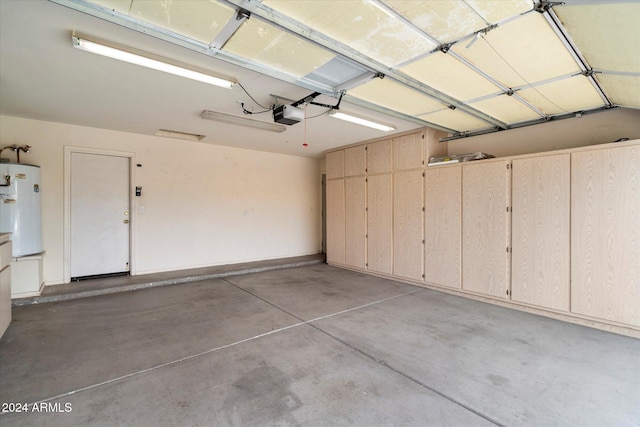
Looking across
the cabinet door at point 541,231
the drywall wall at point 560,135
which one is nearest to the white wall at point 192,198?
the drywall wall at point 560,135

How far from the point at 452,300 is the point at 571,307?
53.0 inches

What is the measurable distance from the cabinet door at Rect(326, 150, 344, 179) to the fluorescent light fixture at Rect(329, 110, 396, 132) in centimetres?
174

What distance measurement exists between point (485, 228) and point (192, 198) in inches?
214

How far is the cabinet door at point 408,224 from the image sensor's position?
4.98 meters

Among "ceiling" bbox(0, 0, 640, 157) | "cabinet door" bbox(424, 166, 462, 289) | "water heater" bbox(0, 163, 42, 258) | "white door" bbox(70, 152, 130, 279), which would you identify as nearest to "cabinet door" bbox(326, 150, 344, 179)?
"cabinet door" bbox(424, 166, 462, 289)

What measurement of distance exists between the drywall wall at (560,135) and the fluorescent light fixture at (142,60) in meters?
4.08

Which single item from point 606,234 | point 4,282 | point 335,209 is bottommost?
point 4,282

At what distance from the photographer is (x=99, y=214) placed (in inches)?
198

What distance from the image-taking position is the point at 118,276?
5172 millimetres

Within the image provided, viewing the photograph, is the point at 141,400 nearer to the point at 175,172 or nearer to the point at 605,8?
the point at 605,8

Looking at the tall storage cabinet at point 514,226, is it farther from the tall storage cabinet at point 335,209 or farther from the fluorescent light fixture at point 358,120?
the fluorescent light fixture at point 358,120

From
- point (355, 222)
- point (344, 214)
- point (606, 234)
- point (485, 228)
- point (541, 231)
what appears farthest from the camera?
point (344, 214)

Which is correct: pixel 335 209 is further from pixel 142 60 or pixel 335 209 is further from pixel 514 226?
pixel 142 60

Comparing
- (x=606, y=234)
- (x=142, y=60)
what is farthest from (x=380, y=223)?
(x=142, y=60)
